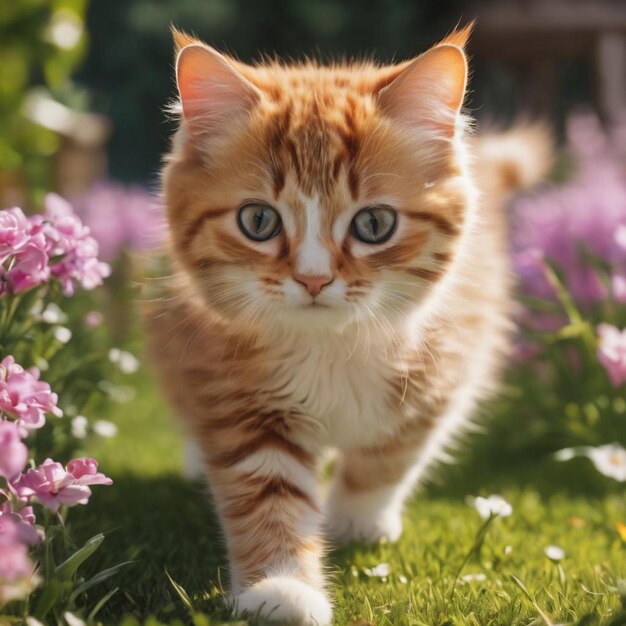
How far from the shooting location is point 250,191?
4.83 ft

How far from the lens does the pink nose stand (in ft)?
4.48

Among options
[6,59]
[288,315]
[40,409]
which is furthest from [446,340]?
[6,59]

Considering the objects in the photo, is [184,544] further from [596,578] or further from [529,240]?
[529,240]

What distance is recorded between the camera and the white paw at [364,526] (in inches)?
72.5

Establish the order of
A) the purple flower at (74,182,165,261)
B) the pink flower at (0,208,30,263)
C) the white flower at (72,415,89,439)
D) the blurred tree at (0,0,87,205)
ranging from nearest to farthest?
the pink flower at (0,208,30,263) → the white flower at (72,415,89,439) → the blurred tree at (0,0,87,205) → the purple flower at (74,182,165,261)

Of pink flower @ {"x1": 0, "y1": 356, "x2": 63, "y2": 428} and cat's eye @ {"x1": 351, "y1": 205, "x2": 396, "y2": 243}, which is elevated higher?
cat's eye @ {"x1": 351, "y1": 205, "x2": 396, "y2": 243}

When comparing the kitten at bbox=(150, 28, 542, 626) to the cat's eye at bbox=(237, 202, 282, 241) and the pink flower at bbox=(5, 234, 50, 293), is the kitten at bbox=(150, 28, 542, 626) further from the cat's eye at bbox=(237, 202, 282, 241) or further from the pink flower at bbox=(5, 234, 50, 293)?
the pink flower at bbox=(5, 234, 50, 293)

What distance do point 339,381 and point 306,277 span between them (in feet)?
0.99

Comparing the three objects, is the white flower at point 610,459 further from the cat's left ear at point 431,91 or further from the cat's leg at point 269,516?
the cat's left ear at point 431,91

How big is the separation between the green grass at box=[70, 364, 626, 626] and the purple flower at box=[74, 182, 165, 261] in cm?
124

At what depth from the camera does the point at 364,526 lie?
1.84 metres

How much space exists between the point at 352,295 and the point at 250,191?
0.26 meters

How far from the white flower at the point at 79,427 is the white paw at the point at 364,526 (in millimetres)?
579

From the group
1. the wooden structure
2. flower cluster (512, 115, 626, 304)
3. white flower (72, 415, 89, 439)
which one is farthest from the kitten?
the wooden structure
